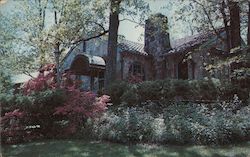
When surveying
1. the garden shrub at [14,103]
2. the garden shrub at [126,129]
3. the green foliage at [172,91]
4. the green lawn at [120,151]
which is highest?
the green foliage at [172,91]

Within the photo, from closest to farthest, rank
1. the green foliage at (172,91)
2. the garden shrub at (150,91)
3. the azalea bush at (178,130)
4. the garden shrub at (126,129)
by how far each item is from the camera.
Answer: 1. the azalea bush at (178,130)
2. the garden shrub at (126,129)
3. the green foliage at (172,91)
4. the garden shrub at (150,91)

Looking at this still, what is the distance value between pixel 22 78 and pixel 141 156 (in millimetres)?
34047

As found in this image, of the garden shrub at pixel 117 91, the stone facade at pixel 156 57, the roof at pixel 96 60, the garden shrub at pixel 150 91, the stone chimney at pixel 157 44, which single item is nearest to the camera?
the garden shrub at pixel 150 91

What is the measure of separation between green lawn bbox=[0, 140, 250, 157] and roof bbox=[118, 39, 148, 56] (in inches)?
603

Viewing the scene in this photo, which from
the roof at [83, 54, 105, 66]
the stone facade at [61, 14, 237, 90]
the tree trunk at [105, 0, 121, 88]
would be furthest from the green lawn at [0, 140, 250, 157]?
the roof at [83, 54, 105, 66]

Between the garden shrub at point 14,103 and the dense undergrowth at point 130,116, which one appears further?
the garden shrub at point 14,103

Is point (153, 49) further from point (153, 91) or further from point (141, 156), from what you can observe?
point (141, 156)

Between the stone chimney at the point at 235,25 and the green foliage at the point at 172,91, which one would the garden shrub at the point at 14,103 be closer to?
the green foliage at the point at 172,91

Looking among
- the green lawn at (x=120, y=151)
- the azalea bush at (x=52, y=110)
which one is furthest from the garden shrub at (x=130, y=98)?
the green lawn at (x=120, y=151)

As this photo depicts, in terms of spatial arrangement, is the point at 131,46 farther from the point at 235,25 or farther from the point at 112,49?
the point at 235,25

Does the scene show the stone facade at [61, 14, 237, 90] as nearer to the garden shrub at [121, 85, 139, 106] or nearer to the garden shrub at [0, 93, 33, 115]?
the garden shrub at [121, 85, 139, 106]

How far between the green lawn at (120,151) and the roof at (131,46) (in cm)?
1530

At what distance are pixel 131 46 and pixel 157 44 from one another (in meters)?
2.22

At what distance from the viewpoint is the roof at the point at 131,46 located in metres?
24.5
